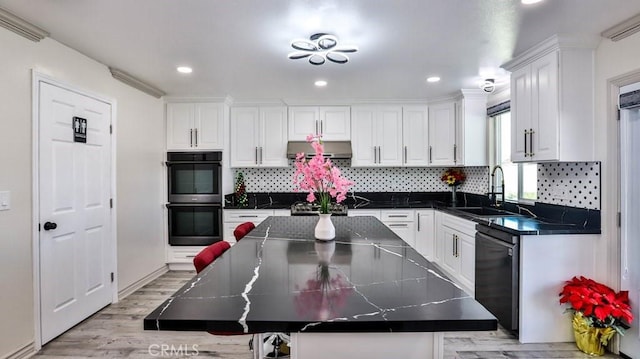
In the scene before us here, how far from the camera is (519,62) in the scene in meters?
3.01

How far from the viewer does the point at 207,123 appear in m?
4.63

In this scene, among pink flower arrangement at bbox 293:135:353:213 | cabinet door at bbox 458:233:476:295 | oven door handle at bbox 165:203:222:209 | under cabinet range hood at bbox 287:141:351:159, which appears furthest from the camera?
under cabinet range hood at bbox 287:141:351:159

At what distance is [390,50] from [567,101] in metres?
1.41

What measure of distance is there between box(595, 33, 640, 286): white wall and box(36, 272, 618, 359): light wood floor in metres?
0.72

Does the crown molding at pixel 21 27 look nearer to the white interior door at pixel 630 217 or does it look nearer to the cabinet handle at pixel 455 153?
the white interior door at pixel 630 217

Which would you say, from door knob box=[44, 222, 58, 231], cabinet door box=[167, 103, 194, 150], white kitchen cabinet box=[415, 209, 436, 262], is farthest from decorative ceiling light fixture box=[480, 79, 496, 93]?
door knob box=[44, 222, 58, 231]

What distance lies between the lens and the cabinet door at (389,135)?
15.9ft

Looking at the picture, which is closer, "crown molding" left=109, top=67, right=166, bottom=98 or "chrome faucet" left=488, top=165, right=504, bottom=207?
"crown molding" left=109, top=67, right=166, bottom=98

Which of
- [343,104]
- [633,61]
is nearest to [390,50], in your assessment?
[633,61]

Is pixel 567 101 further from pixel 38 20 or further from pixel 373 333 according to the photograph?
pixel 38 20

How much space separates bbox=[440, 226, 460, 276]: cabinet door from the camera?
3920 mm

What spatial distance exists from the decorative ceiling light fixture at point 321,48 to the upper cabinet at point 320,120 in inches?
80.1

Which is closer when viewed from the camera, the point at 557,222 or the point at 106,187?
the point at 557,222

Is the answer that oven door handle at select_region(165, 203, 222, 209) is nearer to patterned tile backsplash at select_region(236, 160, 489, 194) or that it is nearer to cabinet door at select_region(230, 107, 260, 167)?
cabinet door at select_region(230, 107, 260, 167)
